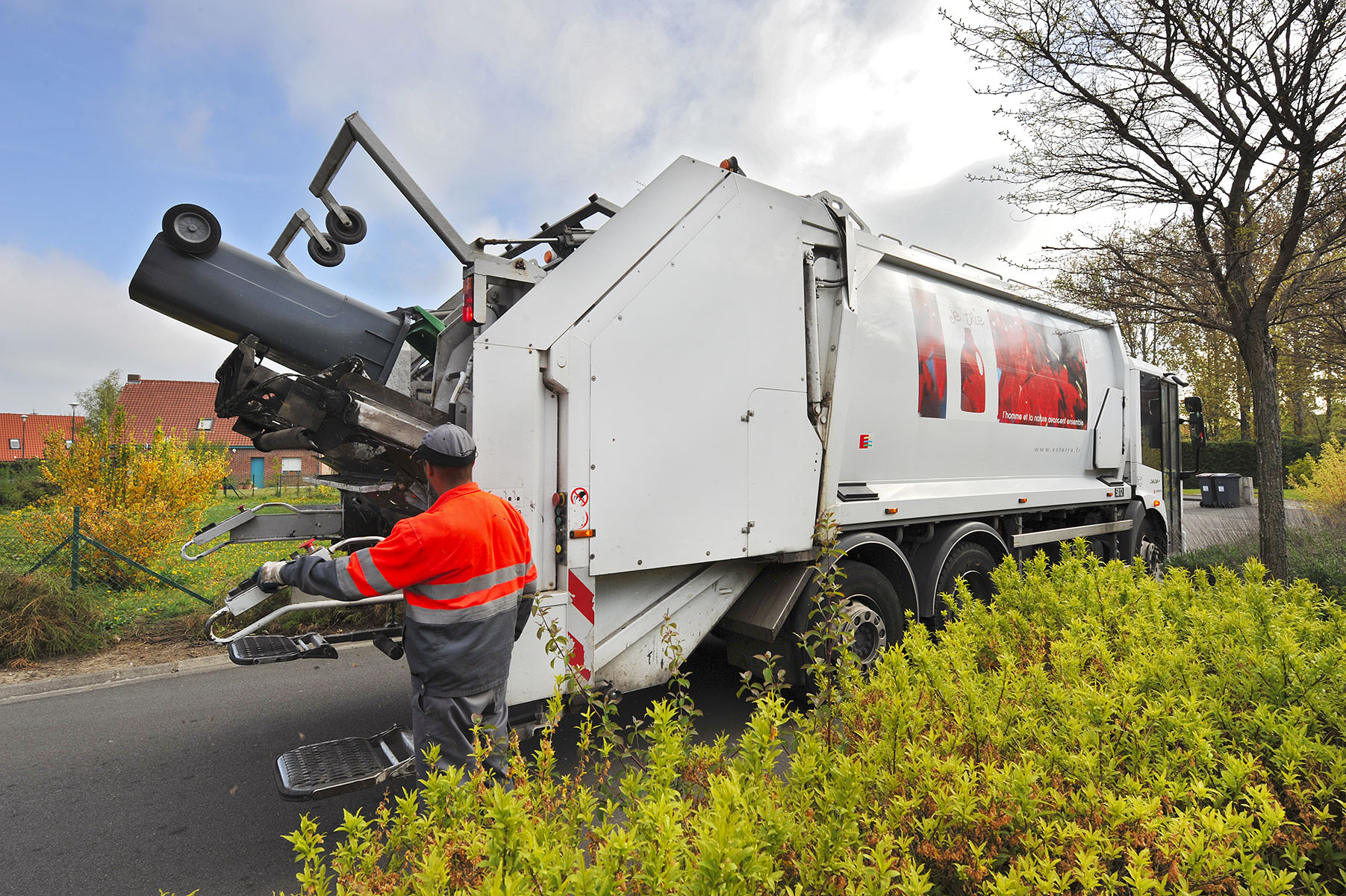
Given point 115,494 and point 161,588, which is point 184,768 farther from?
point 115,494

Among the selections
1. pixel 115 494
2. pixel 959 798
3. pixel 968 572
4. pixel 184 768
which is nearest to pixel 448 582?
pixel 959 798

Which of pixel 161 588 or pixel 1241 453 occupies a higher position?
pixel 1241 453

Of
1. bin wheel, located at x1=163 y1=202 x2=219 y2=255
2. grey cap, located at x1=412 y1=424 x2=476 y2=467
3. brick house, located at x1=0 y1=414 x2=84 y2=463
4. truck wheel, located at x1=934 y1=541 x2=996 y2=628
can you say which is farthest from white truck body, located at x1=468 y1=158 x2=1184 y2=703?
brick house, located at x1=0 y1=414 x2=84 y2=463

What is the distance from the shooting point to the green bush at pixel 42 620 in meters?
5.35

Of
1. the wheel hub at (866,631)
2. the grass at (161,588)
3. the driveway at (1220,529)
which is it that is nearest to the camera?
the wheel hub at (866,631)

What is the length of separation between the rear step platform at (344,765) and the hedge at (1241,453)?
89.8 ft

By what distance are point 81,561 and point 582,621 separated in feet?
23.4

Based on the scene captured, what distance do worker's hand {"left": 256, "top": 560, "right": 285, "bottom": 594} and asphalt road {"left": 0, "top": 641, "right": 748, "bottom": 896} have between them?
1.06m

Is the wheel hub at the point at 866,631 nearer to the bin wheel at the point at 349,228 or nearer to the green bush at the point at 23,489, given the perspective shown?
the bin wheel at the point at 349,228

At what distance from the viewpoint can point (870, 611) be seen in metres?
3.88

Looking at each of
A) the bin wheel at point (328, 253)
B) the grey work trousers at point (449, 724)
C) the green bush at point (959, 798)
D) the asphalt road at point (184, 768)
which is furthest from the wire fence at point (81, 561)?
the green bush at point (959, 798)

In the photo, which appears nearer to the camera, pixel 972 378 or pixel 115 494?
pixel 972 378

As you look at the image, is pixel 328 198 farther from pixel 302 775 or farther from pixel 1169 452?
pixel 1169 452

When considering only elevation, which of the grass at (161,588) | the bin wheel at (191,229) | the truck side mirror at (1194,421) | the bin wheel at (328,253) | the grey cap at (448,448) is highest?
the bin wheel at (328,253)
